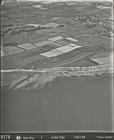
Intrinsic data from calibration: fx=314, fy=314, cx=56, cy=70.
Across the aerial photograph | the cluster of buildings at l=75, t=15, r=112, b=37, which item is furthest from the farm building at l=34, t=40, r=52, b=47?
the cluster of buildings at l=75, t=15, r=112, b=37

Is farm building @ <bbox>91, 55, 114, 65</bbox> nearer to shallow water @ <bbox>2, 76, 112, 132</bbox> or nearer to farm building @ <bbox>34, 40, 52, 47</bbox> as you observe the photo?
shallow water @ <bbox>2, 76, 112, 132</bbox>

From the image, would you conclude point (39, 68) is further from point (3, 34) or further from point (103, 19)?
point (103, 19)

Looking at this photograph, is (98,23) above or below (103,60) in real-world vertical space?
above

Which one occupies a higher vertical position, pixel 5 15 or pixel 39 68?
pixel 5 15

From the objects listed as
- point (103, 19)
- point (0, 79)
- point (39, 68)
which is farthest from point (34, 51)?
point (103, 19)

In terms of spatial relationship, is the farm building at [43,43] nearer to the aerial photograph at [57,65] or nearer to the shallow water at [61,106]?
the aerial photograph at [57,65]

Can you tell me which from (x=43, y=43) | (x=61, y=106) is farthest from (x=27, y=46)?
(x=61, y=106)

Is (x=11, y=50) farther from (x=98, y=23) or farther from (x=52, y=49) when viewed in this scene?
(x=98, y=23)
